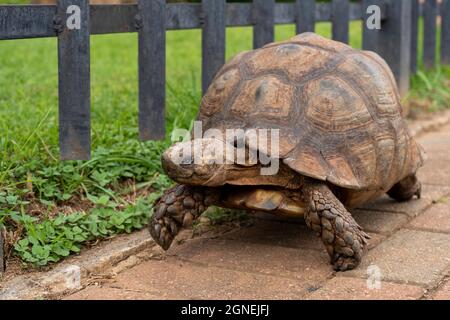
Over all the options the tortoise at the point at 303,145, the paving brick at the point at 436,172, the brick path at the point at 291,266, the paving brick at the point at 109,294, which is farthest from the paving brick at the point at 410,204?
the paving brick at the point at 109,294

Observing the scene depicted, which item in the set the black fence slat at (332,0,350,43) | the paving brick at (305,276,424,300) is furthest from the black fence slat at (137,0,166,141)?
the black fence slat at (332,0,350,43)

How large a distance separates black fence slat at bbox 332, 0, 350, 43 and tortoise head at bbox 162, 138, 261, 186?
3.43 m

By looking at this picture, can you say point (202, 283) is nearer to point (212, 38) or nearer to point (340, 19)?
point (212, 38)

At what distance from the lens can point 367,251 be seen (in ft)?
11.4

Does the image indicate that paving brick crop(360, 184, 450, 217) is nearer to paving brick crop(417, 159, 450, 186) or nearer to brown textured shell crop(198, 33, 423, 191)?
paving brick crop(417, 159, 450, 186)

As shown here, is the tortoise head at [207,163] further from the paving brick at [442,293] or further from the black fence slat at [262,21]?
the black fence slat at [262,21]

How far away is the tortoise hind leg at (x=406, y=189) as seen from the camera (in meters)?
4.21

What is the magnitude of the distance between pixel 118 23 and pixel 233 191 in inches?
49.1

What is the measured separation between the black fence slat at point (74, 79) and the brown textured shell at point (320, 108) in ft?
1.94

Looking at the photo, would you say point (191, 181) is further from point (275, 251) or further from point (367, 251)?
point (367, 251)

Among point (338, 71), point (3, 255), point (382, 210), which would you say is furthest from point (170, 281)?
point (382, 210)

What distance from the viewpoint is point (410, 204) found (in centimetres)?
432

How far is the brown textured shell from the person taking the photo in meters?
3.36

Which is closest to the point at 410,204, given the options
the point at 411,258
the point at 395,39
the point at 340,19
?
the point at 411,258
